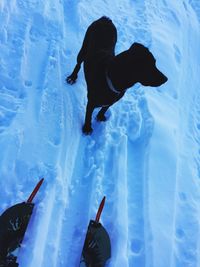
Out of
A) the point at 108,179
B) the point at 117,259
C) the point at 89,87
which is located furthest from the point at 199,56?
the point at 117,259

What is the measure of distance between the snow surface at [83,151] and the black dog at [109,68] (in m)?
0.40

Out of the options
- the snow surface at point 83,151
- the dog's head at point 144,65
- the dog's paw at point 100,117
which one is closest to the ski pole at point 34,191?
the snow surface at point 83,151

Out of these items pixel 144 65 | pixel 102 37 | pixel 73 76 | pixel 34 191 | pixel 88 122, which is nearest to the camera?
pixel 144 65

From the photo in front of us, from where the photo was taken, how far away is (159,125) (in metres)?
3.71

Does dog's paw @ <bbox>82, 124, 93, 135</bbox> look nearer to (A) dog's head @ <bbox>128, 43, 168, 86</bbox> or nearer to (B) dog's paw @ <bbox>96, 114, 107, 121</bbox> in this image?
(B) dog's paw @ <bbox>96, 114, 107, 121</bbox>

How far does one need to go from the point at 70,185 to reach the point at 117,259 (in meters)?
0.91


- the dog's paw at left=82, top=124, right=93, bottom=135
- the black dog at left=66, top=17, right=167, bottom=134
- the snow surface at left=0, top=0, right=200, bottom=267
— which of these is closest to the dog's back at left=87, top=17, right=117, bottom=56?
the black dog at left=66, top=17, right=167, bottom=134

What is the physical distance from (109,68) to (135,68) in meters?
0.32

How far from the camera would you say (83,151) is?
3.41 meters

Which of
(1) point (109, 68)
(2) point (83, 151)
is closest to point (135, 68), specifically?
(1) point (109, 68)

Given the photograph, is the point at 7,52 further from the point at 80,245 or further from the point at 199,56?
the point at 199,56

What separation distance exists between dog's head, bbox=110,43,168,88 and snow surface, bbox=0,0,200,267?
0.98 meters

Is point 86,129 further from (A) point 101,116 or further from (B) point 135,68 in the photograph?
(B) point 135,68

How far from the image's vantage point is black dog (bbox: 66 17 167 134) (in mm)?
2619
